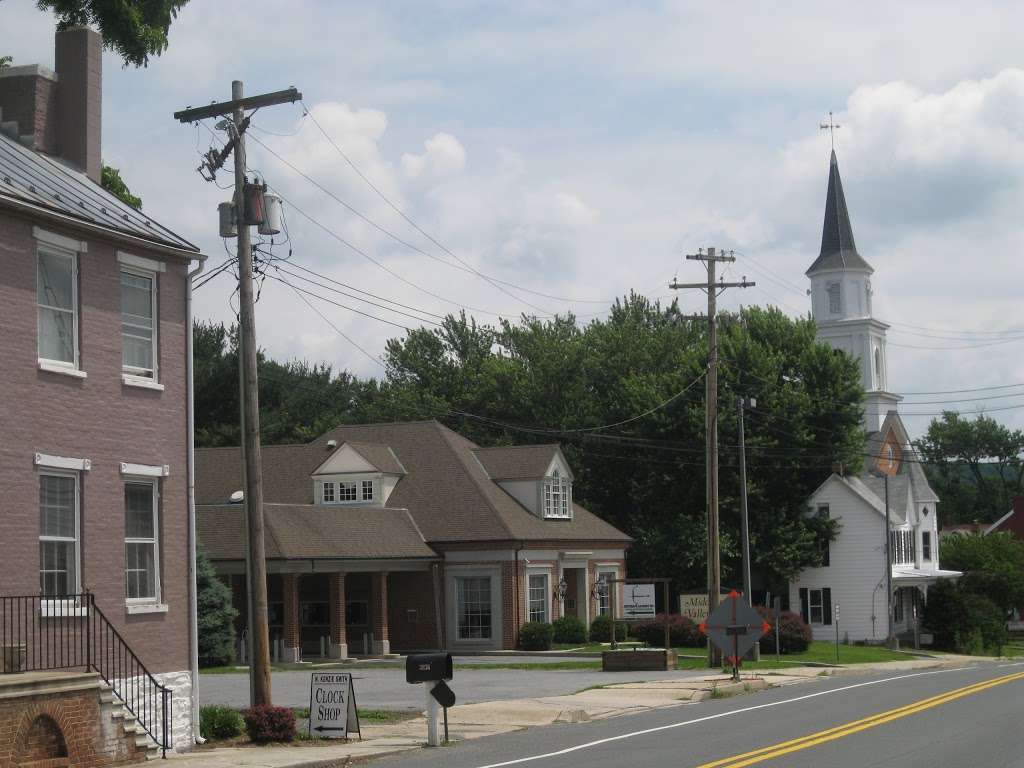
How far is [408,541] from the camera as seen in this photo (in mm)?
48781

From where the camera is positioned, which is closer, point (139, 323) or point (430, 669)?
point (430, 669)

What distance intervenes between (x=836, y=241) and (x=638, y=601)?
58361mm

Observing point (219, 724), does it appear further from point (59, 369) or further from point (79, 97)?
point (79, 97)

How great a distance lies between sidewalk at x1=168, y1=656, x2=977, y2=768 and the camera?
19.0 m

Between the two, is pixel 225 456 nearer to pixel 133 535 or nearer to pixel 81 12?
pixel 81 12

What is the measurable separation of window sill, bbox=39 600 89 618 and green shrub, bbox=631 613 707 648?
30.7 meters

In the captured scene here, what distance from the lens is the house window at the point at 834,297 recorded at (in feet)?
313

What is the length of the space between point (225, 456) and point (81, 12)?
27572 mm

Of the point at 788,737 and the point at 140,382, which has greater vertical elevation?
the point at 140,382

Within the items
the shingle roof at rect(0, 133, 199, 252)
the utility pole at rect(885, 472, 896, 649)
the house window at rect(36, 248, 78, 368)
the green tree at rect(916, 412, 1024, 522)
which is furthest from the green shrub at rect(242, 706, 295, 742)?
the green tree at rect(916, 412, 1024, 522)

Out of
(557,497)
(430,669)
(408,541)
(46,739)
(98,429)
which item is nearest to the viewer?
(46,739)

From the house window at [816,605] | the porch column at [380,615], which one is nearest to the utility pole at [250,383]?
the porch column at [380,615]

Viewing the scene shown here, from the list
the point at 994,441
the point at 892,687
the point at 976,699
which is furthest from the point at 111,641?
the point at 994,441

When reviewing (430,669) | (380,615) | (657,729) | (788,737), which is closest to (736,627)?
(657,729)
